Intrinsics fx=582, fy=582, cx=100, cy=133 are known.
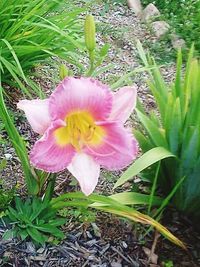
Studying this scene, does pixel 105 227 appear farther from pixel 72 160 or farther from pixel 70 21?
pixel 70 21

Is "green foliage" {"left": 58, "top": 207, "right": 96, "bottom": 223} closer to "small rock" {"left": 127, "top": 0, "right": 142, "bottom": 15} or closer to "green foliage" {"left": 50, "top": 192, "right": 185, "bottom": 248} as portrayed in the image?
"green foliage" {"left": 50, "top": 192, "right": 185, "bottom": 248}

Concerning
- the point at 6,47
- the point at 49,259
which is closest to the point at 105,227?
the point at 49,259

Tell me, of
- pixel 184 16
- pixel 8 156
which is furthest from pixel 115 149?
pixel 184 16

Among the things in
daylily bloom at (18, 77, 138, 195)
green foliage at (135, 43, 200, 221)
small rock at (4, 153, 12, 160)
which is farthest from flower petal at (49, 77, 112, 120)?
small rock at (4, 153, 12, 160)

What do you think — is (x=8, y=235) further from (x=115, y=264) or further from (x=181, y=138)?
(x=181, y=138)

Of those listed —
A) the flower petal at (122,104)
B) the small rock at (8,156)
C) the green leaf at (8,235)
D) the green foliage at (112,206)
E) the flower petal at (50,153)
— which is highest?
the flower petal at (122,104)

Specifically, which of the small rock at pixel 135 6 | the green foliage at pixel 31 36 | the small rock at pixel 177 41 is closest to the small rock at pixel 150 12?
the small rock at pixel 135 6

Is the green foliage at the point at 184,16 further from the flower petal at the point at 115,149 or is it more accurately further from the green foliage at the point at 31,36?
the flower petal at the point at 115,149
